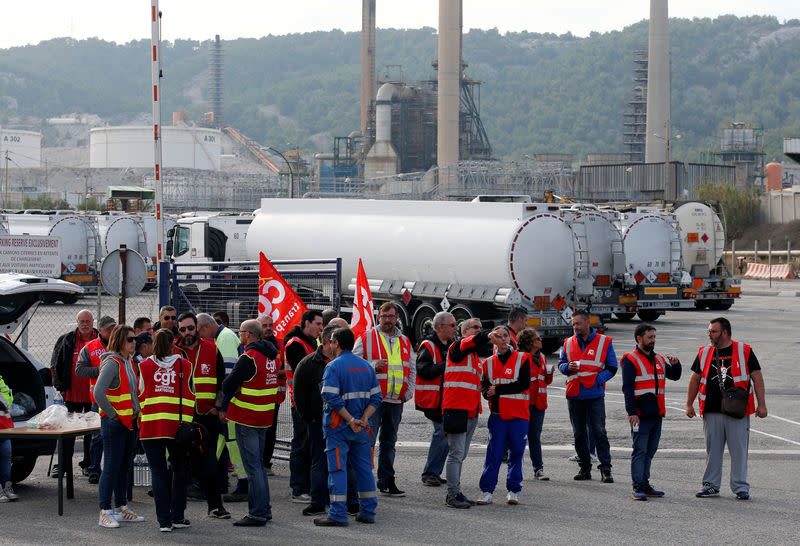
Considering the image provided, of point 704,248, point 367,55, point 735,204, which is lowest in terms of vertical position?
point 704,248

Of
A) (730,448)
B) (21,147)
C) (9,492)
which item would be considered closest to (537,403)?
(730,448)

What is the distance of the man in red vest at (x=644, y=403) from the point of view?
10320 mm

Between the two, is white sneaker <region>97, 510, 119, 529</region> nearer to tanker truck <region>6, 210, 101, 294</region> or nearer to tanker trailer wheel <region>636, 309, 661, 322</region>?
tanker trailer wheel <region>636, 309, 661, 322</region>

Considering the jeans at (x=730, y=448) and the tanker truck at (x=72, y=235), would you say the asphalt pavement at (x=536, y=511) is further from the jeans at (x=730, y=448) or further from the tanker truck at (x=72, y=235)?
the tanker truck at (x=72, y=235)

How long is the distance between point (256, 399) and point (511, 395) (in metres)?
2.38

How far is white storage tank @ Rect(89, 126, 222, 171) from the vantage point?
14925cm

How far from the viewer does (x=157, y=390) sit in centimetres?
909

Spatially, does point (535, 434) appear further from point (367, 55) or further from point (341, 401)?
point (367, 55)

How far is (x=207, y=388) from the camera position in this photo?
31.8 ft

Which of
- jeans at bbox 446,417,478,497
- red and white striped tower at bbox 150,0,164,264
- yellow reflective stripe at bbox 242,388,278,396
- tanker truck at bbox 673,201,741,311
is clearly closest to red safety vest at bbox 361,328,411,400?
jeans at bbox 446,417,478,497

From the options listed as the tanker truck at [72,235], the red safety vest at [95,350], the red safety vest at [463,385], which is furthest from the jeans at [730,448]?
the tanker truck at [72,235]

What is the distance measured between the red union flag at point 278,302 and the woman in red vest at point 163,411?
273 cm

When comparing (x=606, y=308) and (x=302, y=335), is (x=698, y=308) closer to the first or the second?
(x=606, y=308)

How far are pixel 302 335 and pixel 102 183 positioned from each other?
420 ft
